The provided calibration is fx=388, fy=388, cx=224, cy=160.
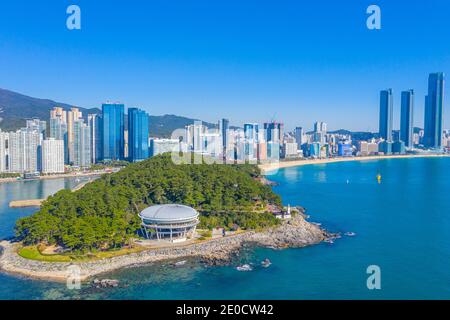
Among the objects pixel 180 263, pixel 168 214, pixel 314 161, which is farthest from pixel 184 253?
pixel 314 161

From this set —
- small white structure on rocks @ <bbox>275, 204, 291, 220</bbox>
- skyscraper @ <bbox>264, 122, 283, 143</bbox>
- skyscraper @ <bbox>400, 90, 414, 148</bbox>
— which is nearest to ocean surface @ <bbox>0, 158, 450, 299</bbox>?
small white structure on rocks @ <bbox>275, 204, 291, 220</bbox>

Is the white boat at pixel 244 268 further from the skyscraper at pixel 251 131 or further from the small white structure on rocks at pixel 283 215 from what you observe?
the skyscraper at pixel 251 131

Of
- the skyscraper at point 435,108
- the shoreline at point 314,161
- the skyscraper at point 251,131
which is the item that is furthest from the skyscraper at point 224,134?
the skyscraper at point 435,108

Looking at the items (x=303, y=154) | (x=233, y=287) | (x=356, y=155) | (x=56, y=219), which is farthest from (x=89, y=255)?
→ (x=356, y=155)

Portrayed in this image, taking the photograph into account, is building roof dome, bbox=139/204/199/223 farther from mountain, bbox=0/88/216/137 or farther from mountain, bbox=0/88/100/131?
mountain, bbox=0/88/100/131

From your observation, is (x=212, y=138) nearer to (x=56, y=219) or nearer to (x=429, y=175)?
(x=429, y=175)

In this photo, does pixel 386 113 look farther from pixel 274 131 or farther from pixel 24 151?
pixel 24 151
